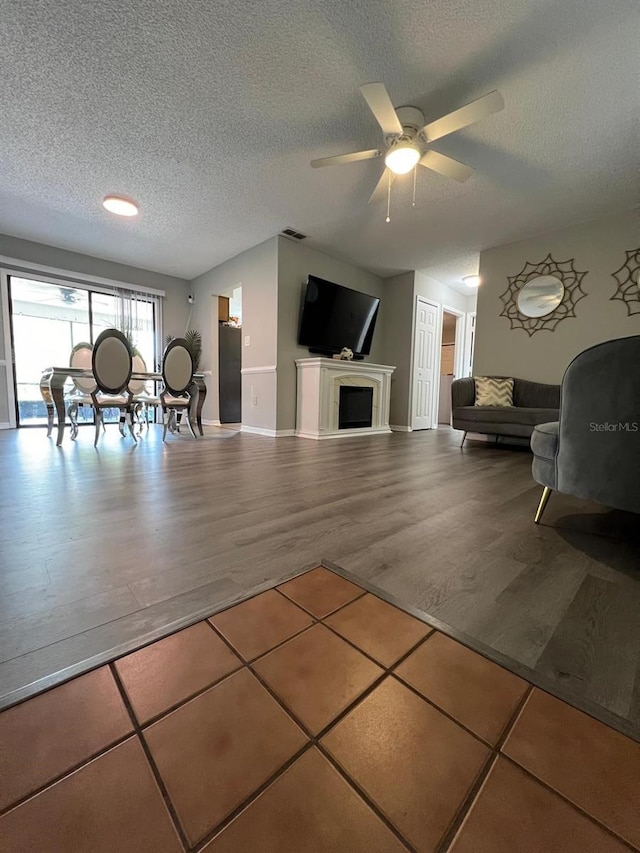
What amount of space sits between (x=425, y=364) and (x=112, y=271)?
204 inches

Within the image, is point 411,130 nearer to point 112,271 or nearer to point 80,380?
point 80,380

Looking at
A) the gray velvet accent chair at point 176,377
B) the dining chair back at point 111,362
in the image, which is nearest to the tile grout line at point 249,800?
the dining chair back at point 111,362

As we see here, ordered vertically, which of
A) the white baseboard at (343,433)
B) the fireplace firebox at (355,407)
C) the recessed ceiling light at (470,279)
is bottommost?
the white baseboard at (343,433)

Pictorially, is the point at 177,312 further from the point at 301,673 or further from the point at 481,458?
the point at 301,673

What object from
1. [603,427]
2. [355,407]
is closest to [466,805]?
[603,427]

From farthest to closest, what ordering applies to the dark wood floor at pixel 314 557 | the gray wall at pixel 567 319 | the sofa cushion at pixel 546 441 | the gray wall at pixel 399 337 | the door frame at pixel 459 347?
the door frame at pixel 459 347
the gray wall at pixel 399 337
the gray wall at pixel 567 319
the sofa cushion at pixel 546 441
the dark wood floor at pixel 314 557

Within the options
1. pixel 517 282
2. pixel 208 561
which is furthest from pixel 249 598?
pixel 517 282

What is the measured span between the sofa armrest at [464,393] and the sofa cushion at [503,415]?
112 mm

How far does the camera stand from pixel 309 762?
0.54 m

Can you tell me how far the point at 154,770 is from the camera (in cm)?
52

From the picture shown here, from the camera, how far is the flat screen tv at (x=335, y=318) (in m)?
4.52

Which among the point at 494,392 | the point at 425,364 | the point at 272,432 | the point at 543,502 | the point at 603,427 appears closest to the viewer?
the point at 603,427

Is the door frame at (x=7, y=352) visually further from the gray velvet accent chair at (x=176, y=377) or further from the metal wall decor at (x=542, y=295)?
the metal wall decor at (x=542, y=295)

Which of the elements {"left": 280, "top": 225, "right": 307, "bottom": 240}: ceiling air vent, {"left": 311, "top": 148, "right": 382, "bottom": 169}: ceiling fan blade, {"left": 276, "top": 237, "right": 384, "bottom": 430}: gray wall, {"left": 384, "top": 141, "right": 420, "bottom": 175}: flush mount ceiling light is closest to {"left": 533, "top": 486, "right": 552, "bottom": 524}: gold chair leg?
{"left": 384, "top": 141, "right": 420, "bottom": 175}: flush mount ceiling light
